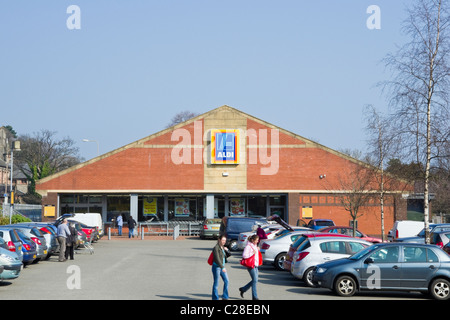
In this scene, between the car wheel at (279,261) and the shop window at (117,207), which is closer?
the car wheel at (279,261)

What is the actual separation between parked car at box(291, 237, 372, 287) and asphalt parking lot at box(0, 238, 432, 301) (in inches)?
18.6

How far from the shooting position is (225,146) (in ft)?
163

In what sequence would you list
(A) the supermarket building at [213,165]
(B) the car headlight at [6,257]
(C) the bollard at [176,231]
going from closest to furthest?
(B) the car headlight at [6,257]
(C) the bollard at [176,231]
(A) the supermarket building at [213,165]

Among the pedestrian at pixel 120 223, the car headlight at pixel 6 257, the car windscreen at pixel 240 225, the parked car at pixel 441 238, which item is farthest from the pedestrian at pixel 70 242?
the pedestrian at pixel 120 223

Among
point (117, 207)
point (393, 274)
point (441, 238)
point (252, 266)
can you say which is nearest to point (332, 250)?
point (393, 274)

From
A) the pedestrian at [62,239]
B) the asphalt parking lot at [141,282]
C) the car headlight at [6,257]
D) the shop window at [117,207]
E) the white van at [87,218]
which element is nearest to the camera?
the asphalt parking lot at [141,282]

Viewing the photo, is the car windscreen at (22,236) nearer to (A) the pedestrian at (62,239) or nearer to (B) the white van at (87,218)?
(A) the pedestrian at (62,239)

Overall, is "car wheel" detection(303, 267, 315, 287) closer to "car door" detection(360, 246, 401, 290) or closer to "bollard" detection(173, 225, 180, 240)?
"car door" detection(360, 246, 401, 290)

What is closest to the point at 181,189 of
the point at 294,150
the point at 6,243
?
the point at 294,150

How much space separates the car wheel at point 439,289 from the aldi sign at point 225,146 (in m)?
33.9

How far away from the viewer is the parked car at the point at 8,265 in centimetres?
1700

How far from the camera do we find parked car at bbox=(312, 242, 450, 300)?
53.3ft

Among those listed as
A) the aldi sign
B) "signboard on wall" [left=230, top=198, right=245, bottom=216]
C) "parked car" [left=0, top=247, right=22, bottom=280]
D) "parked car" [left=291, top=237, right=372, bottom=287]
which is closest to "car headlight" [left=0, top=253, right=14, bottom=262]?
"parked car" [left=0, top=247, right=22, bottom=280]
